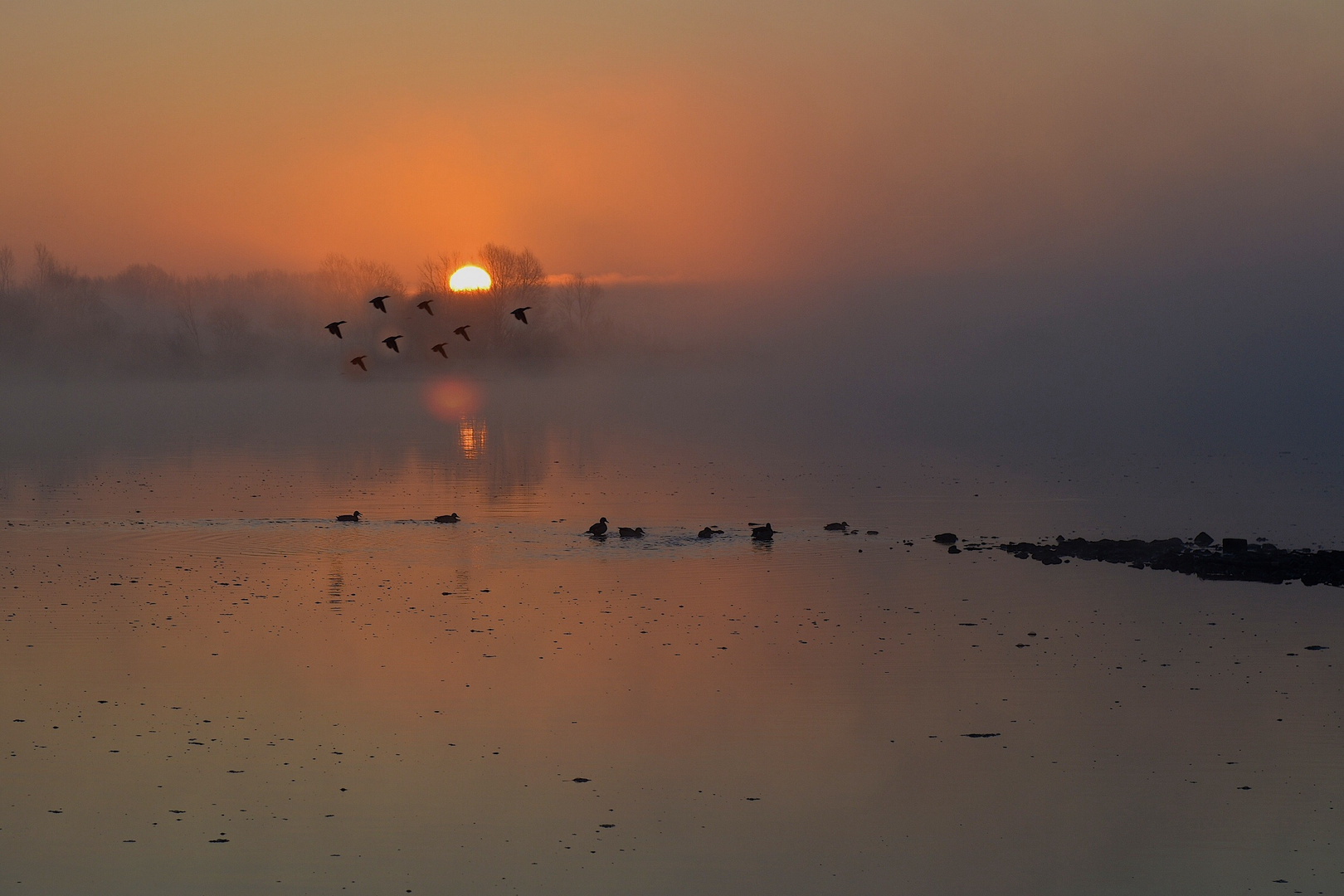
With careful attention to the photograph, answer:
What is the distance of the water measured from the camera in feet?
44.4

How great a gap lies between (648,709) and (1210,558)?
56.8ft

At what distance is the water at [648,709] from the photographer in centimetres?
1352

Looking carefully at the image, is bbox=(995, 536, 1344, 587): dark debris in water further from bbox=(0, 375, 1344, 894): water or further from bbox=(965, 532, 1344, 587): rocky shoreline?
bbox=(0, 375, 1344, 894): water

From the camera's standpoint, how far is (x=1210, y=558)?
30.1 m

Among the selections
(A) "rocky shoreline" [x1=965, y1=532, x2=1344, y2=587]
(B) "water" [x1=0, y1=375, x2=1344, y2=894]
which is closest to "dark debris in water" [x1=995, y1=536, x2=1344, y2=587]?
(A) "rocky shoreline" [x1=965, y1=532, x2=1344, y2=587]

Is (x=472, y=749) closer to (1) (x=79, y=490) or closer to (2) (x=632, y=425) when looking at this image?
(1) (x=79, y=490)

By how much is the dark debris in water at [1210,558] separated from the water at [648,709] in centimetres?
106

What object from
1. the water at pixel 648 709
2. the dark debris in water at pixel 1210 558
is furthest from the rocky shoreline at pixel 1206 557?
the water at pixel 648 709

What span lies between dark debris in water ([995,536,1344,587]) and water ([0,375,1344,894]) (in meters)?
1.06

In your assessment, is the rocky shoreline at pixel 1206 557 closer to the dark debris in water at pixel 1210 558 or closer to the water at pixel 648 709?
the dark debris in water at pixel 1210 558

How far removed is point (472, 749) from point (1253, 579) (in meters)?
19.3

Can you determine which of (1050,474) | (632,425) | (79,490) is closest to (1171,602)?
(1050,474)

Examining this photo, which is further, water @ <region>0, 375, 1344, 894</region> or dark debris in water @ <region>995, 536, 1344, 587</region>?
dark debris in water @ <region>995, 536, 1344, 587</region>

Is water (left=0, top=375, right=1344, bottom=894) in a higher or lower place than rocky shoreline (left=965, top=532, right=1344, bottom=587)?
lower
